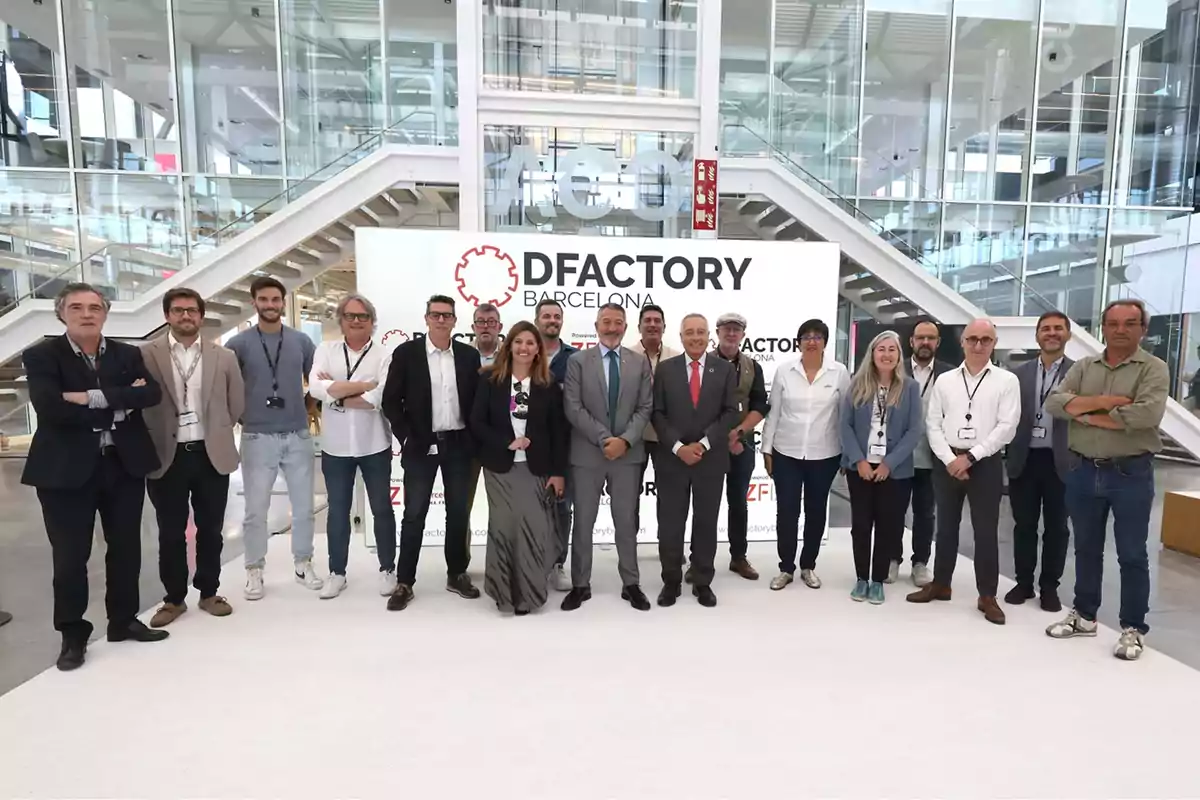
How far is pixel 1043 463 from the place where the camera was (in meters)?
3.58

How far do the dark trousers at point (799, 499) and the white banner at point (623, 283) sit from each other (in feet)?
2.82

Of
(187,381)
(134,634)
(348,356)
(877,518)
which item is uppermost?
(348,356)

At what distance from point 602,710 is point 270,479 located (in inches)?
90.4

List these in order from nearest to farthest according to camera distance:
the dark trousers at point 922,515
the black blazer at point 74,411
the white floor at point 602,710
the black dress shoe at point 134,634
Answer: the white floor at point 602,710 → the black blazer at point 74,411 → the black dress shoe at point 134,634 → the dark trousers at point 922,515

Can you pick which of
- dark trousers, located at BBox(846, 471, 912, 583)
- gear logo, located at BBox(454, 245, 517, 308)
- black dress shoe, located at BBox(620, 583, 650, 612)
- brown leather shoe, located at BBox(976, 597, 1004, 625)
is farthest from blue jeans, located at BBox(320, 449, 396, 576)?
brown leather shoe, located at BBox(976, 597, 1004, 625)

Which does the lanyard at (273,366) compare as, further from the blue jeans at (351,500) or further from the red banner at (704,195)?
the red banner at (704,195)

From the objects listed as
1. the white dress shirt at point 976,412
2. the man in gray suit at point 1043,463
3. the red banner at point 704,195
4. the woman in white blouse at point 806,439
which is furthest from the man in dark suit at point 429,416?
the red banner at point 704,195

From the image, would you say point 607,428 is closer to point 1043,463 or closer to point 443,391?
point 443,391

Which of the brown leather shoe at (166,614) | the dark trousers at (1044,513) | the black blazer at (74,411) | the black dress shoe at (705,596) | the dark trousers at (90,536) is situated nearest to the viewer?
the black blazer at (74,411)

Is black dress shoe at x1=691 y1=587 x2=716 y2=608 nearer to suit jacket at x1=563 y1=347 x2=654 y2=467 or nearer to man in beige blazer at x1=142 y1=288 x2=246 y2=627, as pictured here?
suit jacket at x1=563 y1=347 x2=654 y2=467

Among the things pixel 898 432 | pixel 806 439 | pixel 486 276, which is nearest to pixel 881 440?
pixel 898 432

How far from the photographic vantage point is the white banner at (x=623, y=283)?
436 cm

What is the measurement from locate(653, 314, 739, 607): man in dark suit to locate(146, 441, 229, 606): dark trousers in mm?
2331

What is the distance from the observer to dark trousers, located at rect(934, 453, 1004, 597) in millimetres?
3504
